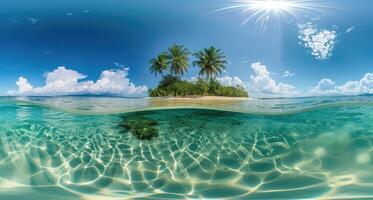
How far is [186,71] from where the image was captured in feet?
29.2

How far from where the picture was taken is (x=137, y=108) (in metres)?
9.62

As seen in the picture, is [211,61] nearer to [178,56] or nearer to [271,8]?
[178,56]

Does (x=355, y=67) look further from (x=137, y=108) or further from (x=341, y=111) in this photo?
(x=137, y=108)

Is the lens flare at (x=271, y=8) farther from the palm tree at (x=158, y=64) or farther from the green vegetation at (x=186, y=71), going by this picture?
the palm tree at (x=158, y=64)

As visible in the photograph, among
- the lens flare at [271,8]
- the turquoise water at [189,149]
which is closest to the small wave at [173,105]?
the turquoise water at [189,149]

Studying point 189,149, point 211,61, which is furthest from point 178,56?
point 189,149

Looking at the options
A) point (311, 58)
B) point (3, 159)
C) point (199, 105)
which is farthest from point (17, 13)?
point (311, 58)

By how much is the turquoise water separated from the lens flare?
2.84 metres

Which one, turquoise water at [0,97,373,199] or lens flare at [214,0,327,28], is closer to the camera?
turquoise water at [0,97,373,199]

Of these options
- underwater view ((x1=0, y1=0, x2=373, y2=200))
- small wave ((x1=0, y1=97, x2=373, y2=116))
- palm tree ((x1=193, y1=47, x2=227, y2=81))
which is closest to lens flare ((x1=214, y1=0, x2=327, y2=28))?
underwater view ((x1=0, y1=0, x2=373, y2=200))

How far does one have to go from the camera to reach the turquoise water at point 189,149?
5.28 metres

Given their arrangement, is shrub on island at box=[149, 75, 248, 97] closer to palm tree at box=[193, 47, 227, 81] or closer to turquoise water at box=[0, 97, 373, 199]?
turquoise water at box=[0, 97, 373, 199]

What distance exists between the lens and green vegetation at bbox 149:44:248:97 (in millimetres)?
8039

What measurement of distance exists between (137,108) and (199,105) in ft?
7.36
